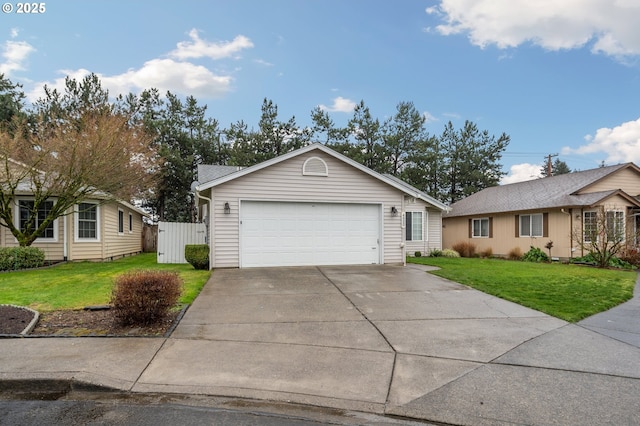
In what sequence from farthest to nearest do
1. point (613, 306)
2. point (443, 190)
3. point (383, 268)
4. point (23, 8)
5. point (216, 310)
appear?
point (443, 190), point (383, 268), point (23, 8), point (613, 306), point (216, 310)

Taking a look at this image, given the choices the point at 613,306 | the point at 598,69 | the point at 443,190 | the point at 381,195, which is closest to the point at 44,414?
the point at 613,306

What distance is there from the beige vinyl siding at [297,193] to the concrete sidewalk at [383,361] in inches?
201

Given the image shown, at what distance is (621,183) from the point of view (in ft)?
60.7

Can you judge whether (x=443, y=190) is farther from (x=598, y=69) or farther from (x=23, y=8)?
(x=23, y=8)

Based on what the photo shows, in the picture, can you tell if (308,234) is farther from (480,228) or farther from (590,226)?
(480,228)

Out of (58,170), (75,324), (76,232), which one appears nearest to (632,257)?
(75,324)

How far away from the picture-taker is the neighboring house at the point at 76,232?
1379 centimetres

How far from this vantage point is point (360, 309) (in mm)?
6836

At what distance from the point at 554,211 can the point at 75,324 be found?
752 inches

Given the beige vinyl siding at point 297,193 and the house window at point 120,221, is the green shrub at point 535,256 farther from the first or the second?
the house window at point 120,221

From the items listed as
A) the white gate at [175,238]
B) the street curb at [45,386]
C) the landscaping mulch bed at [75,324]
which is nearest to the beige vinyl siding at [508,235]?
the white gate at [175,238]

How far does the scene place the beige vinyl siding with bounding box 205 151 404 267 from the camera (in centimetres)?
1195

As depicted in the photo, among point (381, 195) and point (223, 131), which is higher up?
point (223, 131)

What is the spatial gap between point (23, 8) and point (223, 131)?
20.3 meters
